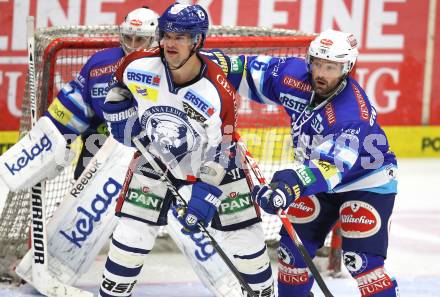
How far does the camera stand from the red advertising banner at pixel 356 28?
710cm

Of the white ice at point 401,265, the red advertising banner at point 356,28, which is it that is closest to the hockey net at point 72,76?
the white ice at point 401,265

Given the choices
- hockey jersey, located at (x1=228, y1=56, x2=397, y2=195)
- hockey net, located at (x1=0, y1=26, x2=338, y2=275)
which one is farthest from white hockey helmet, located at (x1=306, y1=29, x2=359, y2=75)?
hockey net, located at (x1=0, y1=26, x2=338, y2=275)

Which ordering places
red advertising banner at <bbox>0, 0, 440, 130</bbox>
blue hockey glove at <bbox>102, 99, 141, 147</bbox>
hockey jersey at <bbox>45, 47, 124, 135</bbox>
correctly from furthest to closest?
red advertising banner at <bbox>0, 0, 440, 130</bbox>
hockey jersey at <bbox>45, 47, 124, 135</bbox>
blue hockey glove at <bbox>102, 99, 141, 147</bbox>

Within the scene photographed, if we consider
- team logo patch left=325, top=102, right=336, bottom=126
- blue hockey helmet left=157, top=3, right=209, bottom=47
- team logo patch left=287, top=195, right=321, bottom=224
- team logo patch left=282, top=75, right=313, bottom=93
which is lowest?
team logo patch left=287, top=195, right=321, bottom=224

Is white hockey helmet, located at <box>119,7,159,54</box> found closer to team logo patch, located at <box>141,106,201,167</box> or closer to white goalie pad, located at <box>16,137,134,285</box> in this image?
white goalie pad, located at <box>16,137,134,285</box>

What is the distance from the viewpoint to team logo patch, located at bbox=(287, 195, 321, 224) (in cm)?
464

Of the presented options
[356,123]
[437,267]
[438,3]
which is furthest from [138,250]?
[438,3]

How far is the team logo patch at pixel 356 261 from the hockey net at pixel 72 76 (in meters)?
1.45

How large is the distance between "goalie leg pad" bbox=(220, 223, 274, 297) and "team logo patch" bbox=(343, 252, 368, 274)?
375mm

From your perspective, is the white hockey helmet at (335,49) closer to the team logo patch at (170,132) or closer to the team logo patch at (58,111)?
the team logo patch at (170,132)

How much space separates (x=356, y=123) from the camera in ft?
14.2

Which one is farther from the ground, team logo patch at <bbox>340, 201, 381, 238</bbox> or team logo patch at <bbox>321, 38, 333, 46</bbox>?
team logo patch at <bbox>321, 38, 333, 46</bbox>

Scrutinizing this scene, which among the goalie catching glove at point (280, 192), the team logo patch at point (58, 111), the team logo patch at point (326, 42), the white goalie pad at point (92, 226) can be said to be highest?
the team logo patch at point (326, 42)

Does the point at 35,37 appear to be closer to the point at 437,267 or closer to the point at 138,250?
the point at 138,250
